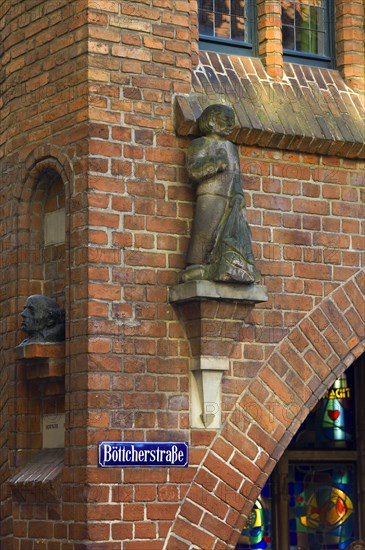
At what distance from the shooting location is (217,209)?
11.8m

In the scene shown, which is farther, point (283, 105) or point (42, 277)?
point (283, 105)

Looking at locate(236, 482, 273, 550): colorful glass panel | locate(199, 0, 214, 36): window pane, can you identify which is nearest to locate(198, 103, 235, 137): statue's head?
locate(199, 0, 214, 36): window pane

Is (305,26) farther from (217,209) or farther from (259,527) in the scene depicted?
(259,527)

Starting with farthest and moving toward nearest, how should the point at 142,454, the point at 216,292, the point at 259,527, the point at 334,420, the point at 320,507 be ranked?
1. the point at 334,420
2. the point at 320,507
3. the point at 259,527
4. the point at 216,292
5. the point at 142,454

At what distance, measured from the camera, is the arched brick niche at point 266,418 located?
11.8m

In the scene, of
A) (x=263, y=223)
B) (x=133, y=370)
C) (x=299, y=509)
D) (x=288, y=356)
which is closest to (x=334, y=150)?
(x=263, y=223)

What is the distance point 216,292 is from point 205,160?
1024 millimetres

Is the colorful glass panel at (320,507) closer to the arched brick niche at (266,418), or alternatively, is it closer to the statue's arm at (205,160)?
the arched brick niche at (266,418)

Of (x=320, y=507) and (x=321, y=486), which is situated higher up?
(x=321, y=486)

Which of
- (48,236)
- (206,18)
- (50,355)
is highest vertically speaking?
(206,18)

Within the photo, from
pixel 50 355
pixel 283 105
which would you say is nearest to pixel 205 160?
pixel 283 105

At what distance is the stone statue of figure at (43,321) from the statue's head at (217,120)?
1800 millimetres

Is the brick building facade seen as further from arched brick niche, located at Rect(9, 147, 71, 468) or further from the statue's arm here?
the statue's arm

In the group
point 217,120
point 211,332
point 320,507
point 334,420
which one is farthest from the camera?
point 334,420
